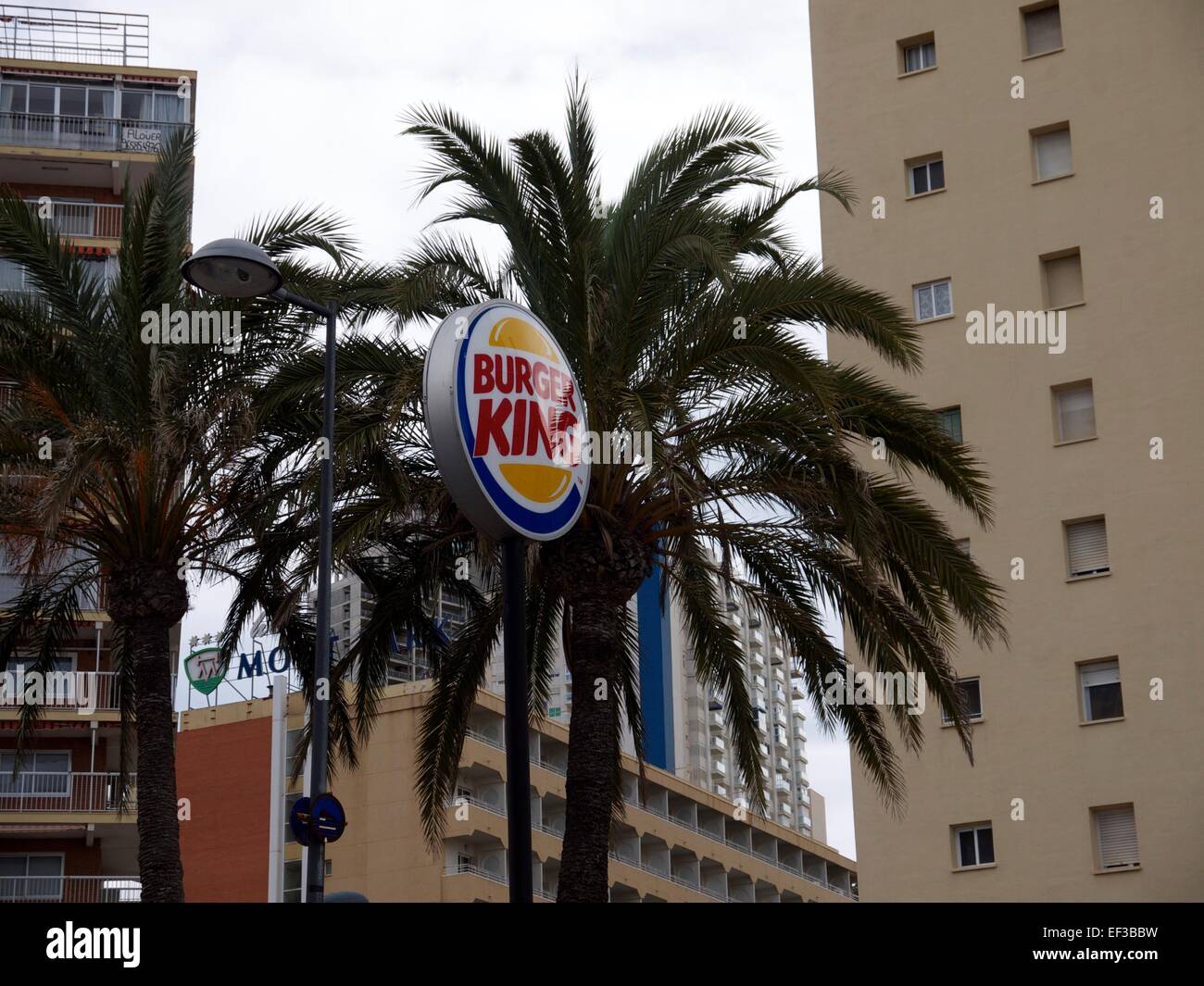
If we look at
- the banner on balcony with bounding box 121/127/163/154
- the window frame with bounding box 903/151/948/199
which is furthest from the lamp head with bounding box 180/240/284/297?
the banner on balcony with bounding box 121/127/163/154

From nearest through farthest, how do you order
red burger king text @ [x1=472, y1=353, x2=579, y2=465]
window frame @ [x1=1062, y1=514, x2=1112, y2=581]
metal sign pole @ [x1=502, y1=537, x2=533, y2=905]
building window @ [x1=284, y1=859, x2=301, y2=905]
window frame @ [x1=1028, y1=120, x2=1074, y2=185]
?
metal sign pole @ [x1=502, y1=537, x2=533, y2=905], red burger king text @ [x1=472, y1=353, x2=579, y2=465], window frame @ [x1=1062, y1=514, x2=1112, y2=581], window frame @ [x1=1028, y1=120, x2=1074, y2=185], building window @ [x1=284, y1=859, x2=301, y2=905]

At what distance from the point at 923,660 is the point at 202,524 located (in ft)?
27.3

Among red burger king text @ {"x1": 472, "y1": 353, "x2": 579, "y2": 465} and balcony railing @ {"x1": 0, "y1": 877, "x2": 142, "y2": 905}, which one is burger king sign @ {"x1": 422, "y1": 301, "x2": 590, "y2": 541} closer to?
red burger king text @ {"x1": 472, "y1": 353, "x2": 579, "y2": 465}

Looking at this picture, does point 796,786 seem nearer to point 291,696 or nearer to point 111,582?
point 291,696

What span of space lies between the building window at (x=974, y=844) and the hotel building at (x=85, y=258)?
1771cm

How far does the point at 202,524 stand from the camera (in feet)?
65.5

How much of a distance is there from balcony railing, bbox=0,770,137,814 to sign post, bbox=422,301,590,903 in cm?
3667

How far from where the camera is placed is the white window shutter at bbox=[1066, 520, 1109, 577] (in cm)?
3428

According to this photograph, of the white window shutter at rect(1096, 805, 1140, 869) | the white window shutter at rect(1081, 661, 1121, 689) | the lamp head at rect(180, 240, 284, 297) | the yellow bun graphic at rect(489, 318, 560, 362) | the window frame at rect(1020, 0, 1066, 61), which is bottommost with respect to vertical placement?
the white window shutter at rect(1096, 805, 1140, 869)

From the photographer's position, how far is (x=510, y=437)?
848 centimetres

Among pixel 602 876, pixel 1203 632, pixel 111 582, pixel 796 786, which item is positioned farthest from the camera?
pixel 796 786

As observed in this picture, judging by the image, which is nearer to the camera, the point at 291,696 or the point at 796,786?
the point at 291,696
